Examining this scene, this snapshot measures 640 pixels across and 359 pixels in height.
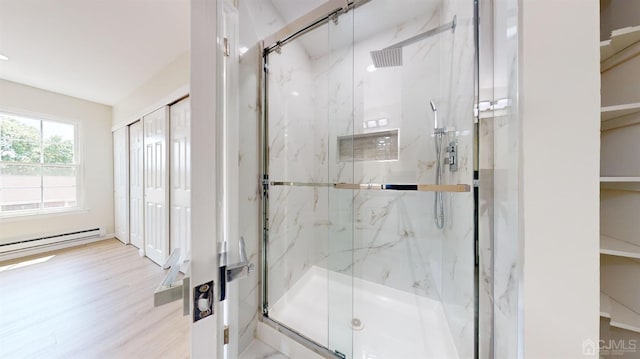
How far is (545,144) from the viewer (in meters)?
0.47

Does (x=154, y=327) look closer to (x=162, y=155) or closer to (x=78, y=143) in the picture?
(x=162, y=155)

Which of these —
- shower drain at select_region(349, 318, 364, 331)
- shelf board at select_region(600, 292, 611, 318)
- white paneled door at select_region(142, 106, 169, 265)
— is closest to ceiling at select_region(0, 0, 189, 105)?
white paneled door at select_region(142, 106, 169, 265)

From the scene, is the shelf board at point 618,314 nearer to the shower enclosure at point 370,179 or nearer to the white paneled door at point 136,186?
the shower enclosure at point 370,179

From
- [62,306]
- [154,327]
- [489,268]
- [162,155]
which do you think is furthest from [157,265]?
[489,268]

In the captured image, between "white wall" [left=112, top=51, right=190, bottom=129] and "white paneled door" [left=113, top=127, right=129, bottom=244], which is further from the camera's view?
"white paneled door" [left=113, top=127, right=129, bottom=244]

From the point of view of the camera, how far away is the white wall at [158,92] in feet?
7.36

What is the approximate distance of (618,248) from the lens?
718 mm

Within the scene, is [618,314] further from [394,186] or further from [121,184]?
[121,184]

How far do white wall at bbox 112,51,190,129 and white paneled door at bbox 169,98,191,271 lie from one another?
0.16m

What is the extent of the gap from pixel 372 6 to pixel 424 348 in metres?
2.50

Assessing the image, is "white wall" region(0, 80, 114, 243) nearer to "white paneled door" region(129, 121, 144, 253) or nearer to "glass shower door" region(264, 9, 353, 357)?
"white paneled door" region(129, 121, 144, 253)

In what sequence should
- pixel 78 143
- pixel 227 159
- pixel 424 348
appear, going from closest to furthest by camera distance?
pixel 227 159 → pixel 424 348 → pixel 78 143

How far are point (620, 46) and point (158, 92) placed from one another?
3741 mm

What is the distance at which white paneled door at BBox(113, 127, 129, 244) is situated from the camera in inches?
128
